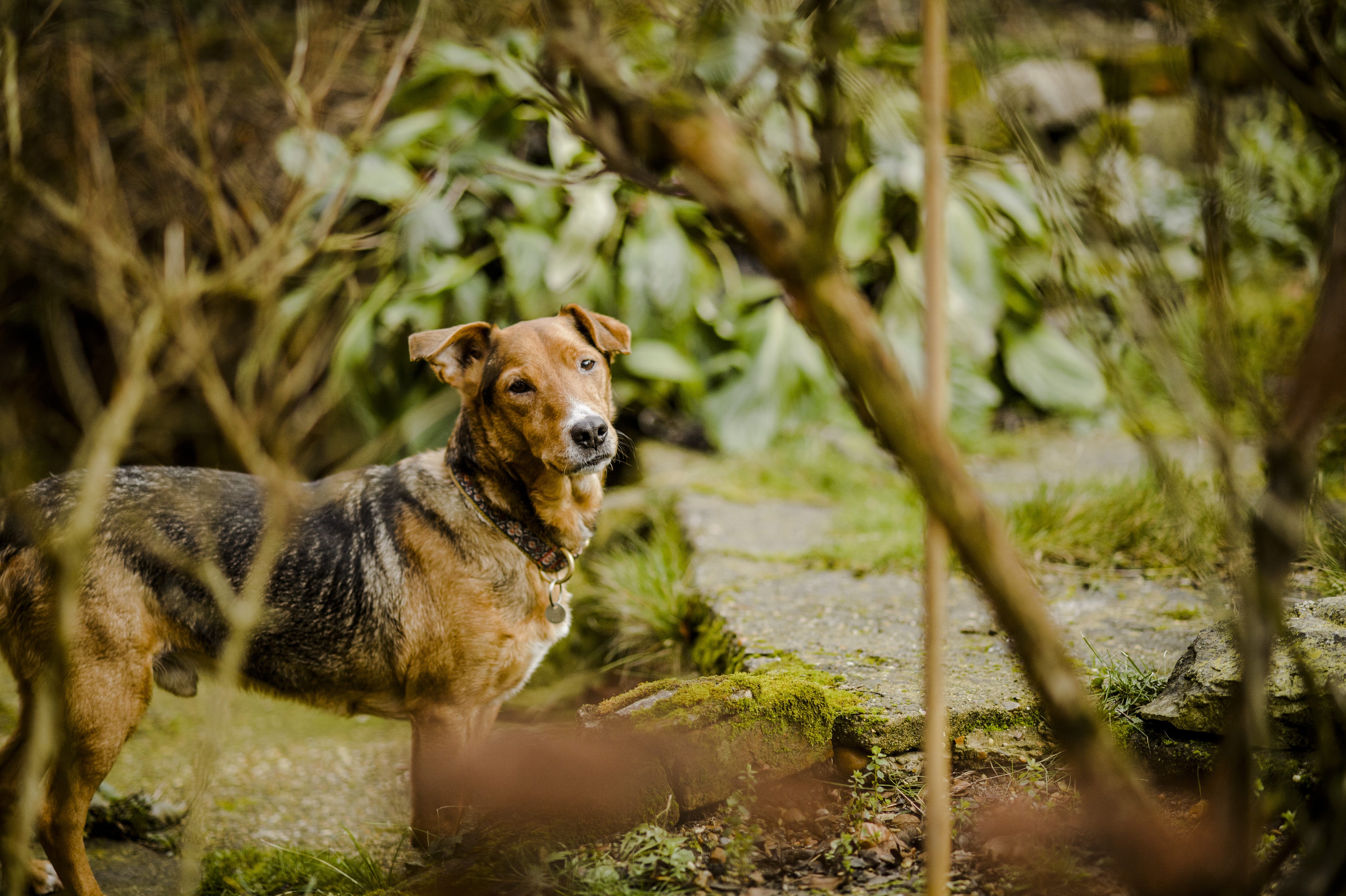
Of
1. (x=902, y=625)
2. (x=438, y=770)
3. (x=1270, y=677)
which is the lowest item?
(x=438, y=770)

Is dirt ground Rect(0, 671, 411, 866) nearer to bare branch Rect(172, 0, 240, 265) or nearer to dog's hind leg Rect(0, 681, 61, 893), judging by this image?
dog's hind leg Rect(0, 681, 61, 893)

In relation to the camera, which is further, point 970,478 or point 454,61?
point 454,61

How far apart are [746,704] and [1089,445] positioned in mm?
4112

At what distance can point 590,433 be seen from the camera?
252 centimetres

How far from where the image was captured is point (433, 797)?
2584 mm

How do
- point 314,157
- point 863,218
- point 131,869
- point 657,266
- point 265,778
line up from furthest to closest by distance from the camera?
1. point 863,218
2. point 657,266
3. point 314,157
4. point 265,778
5. point 131,869

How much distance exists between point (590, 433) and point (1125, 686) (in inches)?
62.6

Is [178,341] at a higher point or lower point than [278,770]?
higher

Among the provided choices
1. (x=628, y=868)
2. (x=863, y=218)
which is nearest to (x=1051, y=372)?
(x=863, y=218)

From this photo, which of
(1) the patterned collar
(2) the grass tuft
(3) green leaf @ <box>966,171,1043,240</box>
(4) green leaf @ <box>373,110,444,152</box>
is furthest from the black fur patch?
(3) green leaf @ <box>966,171,1043,240</box>

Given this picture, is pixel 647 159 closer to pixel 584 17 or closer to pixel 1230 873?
pixel 584 17

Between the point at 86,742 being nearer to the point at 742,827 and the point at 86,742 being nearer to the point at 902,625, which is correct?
the point at 742,827

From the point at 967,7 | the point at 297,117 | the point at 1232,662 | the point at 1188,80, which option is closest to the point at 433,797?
the point at 1232,662

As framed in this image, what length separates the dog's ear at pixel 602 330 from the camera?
2.84 metres
